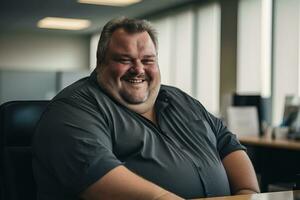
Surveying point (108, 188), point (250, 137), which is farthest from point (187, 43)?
point (108, 188)

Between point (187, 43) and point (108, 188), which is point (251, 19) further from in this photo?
point (108, 188)

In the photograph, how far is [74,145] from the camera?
1.39m

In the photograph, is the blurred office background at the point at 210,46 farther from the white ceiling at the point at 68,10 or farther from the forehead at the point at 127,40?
the forehead at the point at 127,40

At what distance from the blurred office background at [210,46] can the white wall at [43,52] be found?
0.54 m

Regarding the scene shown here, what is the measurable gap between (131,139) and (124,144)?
0.10ft

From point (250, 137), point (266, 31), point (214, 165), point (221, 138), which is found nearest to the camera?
point (214, 165)

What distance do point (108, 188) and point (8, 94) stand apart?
6.74 m

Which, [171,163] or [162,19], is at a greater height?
[162,19]

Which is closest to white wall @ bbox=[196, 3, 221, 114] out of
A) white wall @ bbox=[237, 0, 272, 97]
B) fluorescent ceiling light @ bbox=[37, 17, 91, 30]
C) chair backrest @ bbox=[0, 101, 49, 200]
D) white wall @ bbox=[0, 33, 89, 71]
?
white wall @ bbox=[237, 0, 272, 97]

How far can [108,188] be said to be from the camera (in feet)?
4.38

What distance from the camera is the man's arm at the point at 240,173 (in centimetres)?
172

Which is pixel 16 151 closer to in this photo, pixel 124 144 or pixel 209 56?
pixel 124 144

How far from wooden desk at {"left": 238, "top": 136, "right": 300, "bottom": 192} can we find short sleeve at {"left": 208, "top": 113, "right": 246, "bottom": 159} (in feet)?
6.30

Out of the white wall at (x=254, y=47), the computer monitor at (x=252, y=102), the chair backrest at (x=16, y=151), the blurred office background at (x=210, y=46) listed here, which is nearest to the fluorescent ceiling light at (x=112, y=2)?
the blurred office background at (x=210, y=46)
